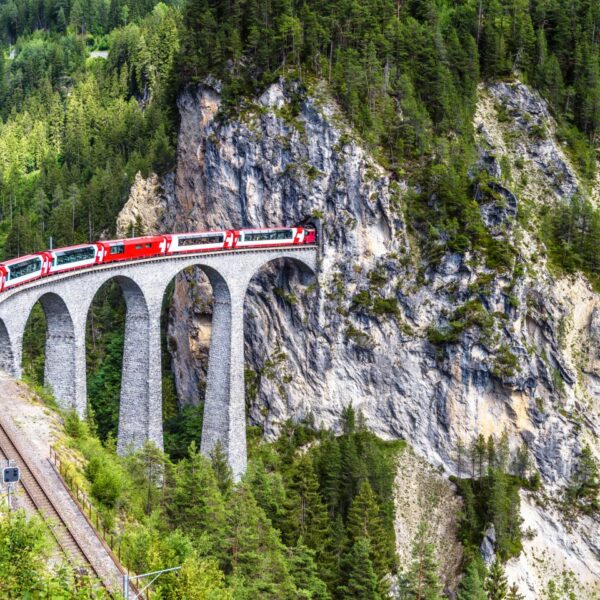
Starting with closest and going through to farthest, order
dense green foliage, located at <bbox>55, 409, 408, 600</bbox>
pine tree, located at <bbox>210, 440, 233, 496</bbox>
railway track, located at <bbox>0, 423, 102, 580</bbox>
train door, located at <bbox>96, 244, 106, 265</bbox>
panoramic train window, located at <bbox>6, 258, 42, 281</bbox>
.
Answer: railway track, located at <bbox>0, 423, 102, 580</bbox> < dense green foliage, located at <bbox>55, 409, 408, 600</bbox> < panoramic train window, located at <bbox>6, 258, 42, 281</bbox> < train door, located at <bbox>96, 244, 106, 265</bbox> < pine tree, located at <bbox>210, 440, 233, 496</bbox>

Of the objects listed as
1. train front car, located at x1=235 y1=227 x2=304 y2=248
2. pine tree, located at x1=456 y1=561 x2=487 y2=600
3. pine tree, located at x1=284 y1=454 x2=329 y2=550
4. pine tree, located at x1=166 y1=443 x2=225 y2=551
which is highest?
train front car, located at x1=235 y1=227 x2=304 y2=248

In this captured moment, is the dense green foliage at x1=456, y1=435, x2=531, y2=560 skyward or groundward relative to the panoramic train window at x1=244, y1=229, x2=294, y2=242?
groundward

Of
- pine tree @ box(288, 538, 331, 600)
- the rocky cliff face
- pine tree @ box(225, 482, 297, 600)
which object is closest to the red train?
the rocky cliff face

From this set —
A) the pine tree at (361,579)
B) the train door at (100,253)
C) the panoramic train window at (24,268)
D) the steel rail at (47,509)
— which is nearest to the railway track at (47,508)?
the steel rail at (47,509)

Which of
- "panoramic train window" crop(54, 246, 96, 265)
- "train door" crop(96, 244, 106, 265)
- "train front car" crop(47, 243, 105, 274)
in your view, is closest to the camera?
"train front car" crop(47, 243, 105, 274)

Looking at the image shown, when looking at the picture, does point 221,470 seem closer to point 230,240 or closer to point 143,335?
point 143,335

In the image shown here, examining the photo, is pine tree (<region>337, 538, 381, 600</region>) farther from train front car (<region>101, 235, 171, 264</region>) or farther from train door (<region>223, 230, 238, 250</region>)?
train door (<region>223, 230, 238, 250</region>)

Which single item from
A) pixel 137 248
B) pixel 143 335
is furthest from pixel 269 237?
pixel 143 335
